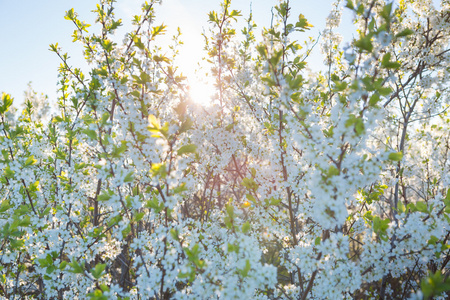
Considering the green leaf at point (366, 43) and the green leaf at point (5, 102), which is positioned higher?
the green leaf at point (5, 102)

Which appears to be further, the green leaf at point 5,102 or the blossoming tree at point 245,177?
the green leaf at point 5,102

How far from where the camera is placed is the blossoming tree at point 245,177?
221 centimetres

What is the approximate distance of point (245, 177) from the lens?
→ 4.14 metres

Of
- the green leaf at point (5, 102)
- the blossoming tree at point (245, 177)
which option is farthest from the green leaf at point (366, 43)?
the green leaf at point (5, 102)

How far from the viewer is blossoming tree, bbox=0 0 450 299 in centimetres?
221

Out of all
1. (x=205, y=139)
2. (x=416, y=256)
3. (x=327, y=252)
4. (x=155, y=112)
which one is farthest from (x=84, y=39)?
(x=416, y=256)

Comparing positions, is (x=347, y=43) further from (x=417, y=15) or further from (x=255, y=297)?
(x=417, y=15)

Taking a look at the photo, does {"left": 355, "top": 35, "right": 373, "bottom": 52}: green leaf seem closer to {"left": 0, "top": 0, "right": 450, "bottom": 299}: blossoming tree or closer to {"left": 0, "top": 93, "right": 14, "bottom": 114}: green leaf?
{"left": 0, "top": 0, "right": 450, "bottom": 299}: blossoming tree

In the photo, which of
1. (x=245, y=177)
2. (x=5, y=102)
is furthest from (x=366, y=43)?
(x=5, y=102)

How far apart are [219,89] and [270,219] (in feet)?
8.38

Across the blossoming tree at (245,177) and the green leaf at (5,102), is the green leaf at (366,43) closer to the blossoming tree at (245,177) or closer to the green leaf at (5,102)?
the blossoming tree at (245,177)

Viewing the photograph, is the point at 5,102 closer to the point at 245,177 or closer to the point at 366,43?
the point at 245,177

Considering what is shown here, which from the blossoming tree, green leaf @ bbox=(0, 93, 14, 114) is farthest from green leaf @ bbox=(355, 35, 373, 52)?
green leaf @ bbox=(0, 93, 14, 114)

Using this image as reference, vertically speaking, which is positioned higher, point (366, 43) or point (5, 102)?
point (5, 102)
